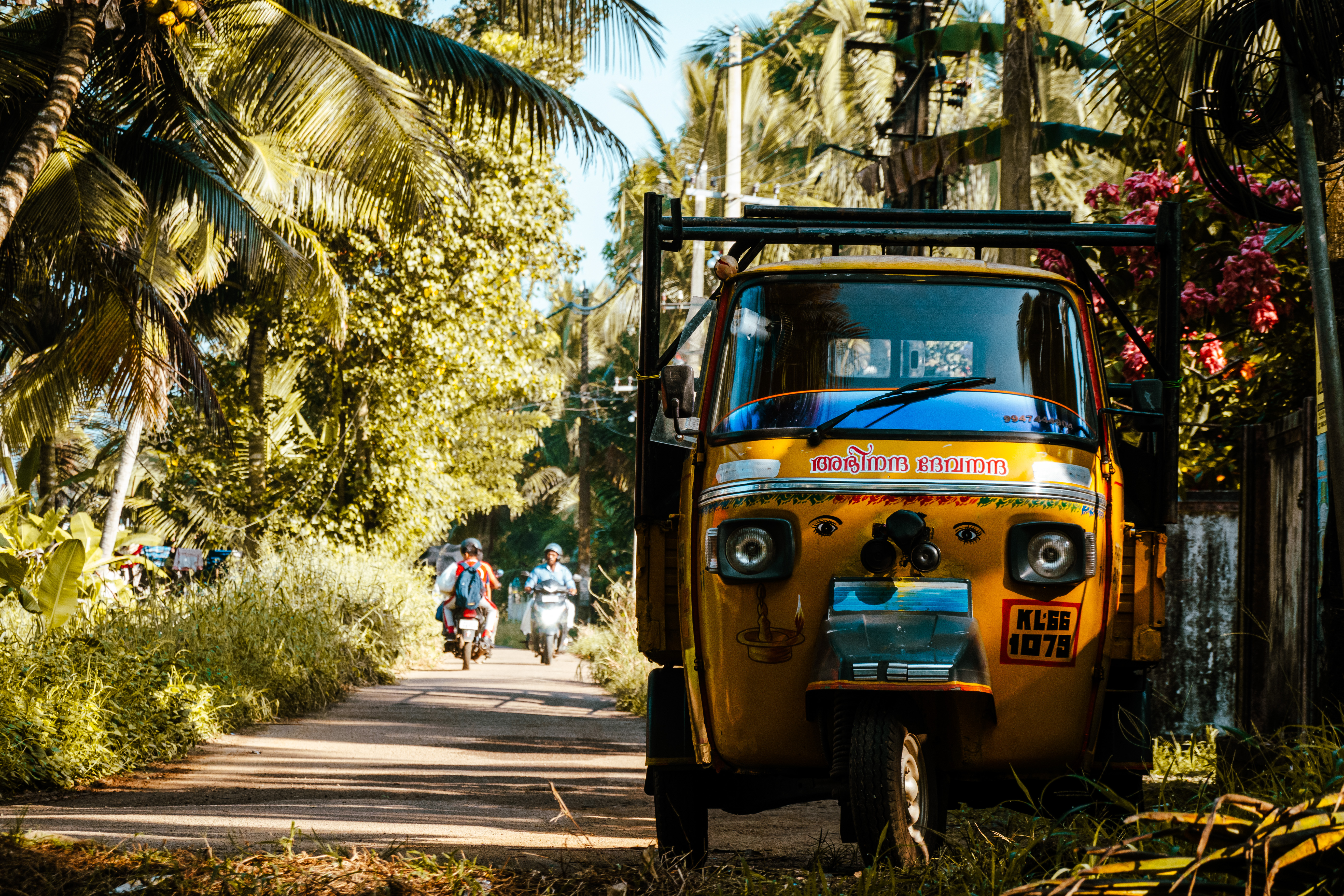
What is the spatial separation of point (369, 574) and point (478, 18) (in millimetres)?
13029

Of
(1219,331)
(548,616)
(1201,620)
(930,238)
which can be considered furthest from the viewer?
(548,616)

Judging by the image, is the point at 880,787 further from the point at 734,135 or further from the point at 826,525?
the point at 734,135

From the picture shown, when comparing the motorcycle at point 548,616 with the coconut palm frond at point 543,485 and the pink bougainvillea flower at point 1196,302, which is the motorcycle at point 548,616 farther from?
the coconut palm frond at point 543,485

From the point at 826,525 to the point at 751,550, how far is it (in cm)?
28

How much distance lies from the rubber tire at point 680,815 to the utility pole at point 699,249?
1255 cm

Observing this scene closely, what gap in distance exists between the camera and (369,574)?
16.9m

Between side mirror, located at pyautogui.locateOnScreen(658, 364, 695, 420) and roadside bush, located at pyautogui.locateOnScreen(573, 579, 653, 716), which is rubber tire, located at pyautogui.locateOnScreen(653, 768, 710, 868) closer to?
side mirror, located at pyautogui.locateOnScreen(658, 364, 695, 420)

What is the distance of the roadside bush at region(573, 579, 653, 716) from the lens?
1391cm

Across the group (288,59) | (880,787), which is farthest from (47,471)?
(880,787)

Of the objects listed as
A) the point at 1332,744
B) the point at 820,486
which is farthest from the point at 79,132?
the point at 1332,744

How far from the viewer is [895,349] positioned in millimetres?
5156

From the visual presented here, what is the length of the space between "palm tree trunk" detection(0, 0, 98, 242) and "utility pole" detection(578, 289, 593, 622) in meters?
32.4

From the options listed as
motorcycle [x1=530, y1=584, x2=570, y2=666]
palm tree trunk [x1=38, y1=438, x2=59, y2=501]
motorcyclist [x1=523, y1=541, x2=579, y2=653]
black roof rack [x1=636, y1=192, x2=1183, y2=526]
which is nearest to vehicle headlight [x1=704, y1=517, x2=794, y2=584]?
black roof rack [x1=636, y1=192, x2=1183, y2=526]

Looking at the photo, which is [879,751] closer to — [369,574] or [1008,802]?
[1008,802]
